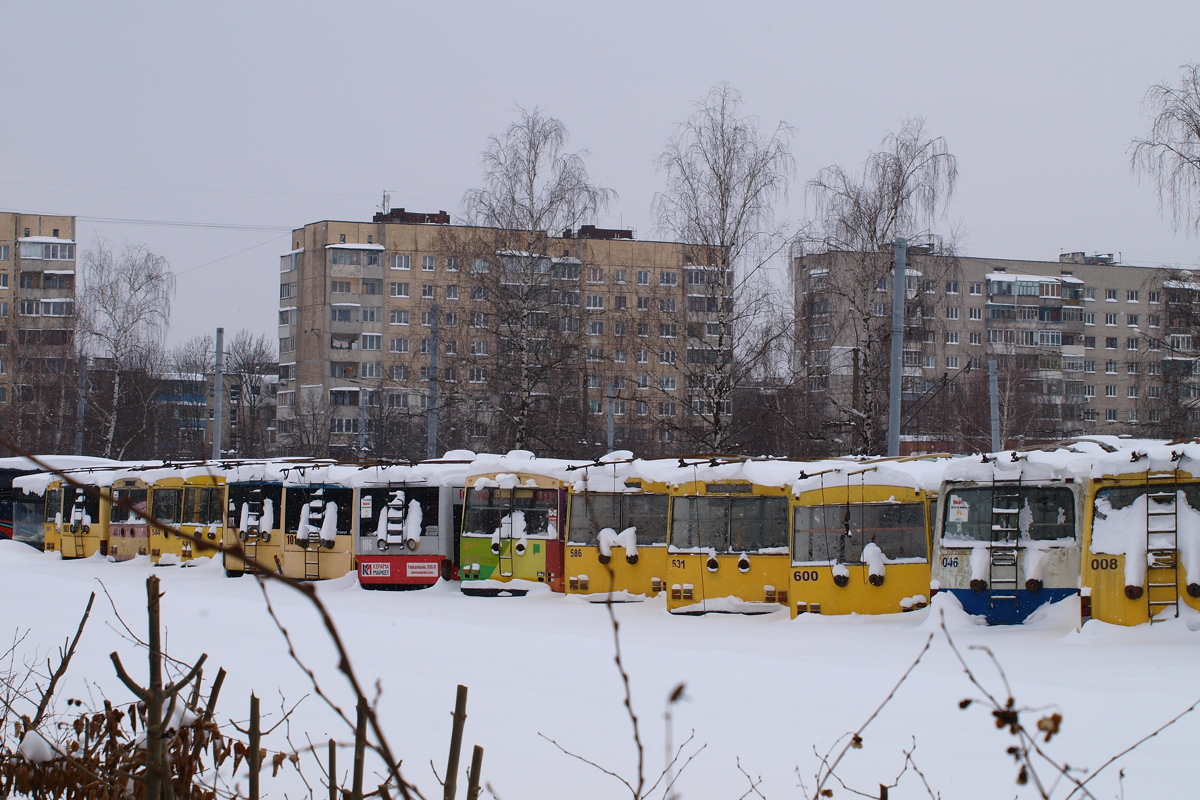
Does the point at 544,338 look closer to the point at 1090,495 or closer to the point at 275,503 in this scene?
the point at 275,503

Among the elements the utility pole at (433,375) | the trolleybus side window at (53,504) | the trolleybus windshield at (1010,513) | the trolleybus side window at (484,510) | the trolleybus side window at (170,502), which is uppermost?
the utility pole at (433,375)

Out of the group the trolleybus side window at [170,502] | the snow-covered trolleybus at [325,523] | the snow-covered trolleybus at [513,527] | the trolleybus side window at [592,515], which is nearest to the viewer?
the trolleybus side window at [592,515]

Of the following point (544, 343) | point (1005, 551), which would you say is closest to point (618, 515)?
point (1005, 551)

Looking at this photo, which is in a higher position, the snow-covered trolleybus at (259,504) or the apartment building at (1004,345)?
the apartment building at (1004,345)

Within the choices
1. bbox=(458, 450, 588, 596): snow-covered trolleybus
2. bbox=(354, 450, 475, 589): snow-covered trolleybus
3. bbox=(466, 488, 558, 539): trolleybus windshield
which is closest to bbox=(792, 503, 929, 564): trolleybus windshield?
bbox=(458, 450, 588, 596): snow-covered trolleybus

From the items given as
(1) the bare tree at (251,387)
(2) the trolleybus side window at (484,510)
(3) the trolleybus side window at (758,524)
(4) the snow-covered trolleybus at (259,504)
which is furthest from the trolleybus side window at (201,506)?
(1) the bare tree at (251,387)

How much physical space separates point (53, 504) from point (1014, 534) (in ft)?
102

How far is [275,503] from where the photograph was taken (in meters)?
27.0

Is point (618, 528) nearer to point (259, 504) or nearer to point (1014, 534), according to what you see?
point (1014, 534)

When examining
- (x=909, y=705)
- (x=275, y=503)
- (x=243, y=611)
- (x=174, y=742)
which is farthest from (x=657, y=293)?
(x=174, y=742)

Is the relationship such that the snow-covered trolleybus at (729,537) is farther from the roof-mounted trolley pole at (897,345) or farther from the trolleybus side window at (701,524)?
the roof-mounted trolley pole at (897,345)

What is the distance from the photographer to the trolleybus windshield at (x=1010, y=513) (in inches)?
631

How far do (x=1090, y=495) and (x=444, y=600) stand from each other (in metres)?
11.6

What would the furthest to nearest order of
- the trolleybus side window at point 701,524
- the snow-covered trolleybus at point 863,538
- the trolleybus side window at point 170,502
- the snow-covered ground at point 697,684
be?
the trolleybus side window at point 170,502
the trolleybus side window at point 701,524
the snow-covered trolleybus at point 863,538
the snow-covered ground at point 697,684
